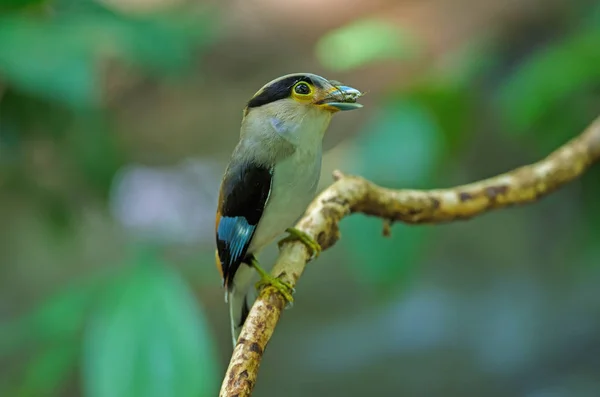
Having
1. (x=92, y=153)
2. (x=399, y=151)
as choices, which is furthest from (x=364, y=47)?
(x=92, y=153)

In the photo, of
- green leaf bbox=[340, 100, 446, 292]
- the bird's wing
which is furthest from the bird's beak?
green leaf bbox=[340, 100, 446, 292]

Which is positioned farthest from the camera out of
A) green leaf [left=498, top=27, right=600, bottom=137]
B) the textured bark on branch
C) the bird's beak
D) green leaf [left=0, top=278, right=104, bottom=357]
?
green leaf [left=498, top=27, right=600, bottom=137]

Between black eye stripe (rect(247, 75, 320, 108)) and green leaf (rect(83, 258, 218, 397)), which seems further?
green leaf (rect(83, 258, 218, 397))

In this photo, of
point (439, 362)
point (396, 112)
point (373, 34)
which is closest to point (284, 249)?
point (396, 112)

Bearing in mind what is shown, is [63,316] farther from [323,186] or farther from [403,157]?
[403,157]

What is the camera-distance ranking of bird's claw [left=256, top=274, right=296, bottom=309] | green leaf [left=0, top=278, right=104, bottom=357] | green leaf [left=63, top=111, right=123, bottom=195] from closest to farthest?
bird's claw [left=256, top=274, right=296, bottom=309] → green leaf [left=0, top=278, right=104, bottom=357] → green leaf [left=63, top=111, right=123, bottom=195]

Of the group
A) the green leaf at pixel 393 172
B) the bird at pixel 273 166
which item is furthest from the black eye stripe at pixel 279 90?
the green leaf at pixel 393 172

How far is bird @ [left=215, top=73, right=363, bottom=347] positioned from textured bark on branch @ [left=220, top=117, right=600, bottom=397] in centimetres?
6

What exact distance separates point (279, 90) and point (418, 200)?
0.41 meters

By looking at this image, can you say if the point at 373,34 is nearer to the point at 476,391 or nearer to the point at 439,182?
the point at 439,182

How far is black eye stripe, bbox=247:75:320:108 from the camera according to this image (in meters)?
0.67

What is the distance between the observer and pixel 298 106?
67 centimetres

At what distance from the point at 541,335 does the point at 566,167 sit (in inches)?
43.7

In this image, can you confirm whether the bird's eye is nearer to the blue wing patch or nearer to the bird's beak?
the bird's beak
